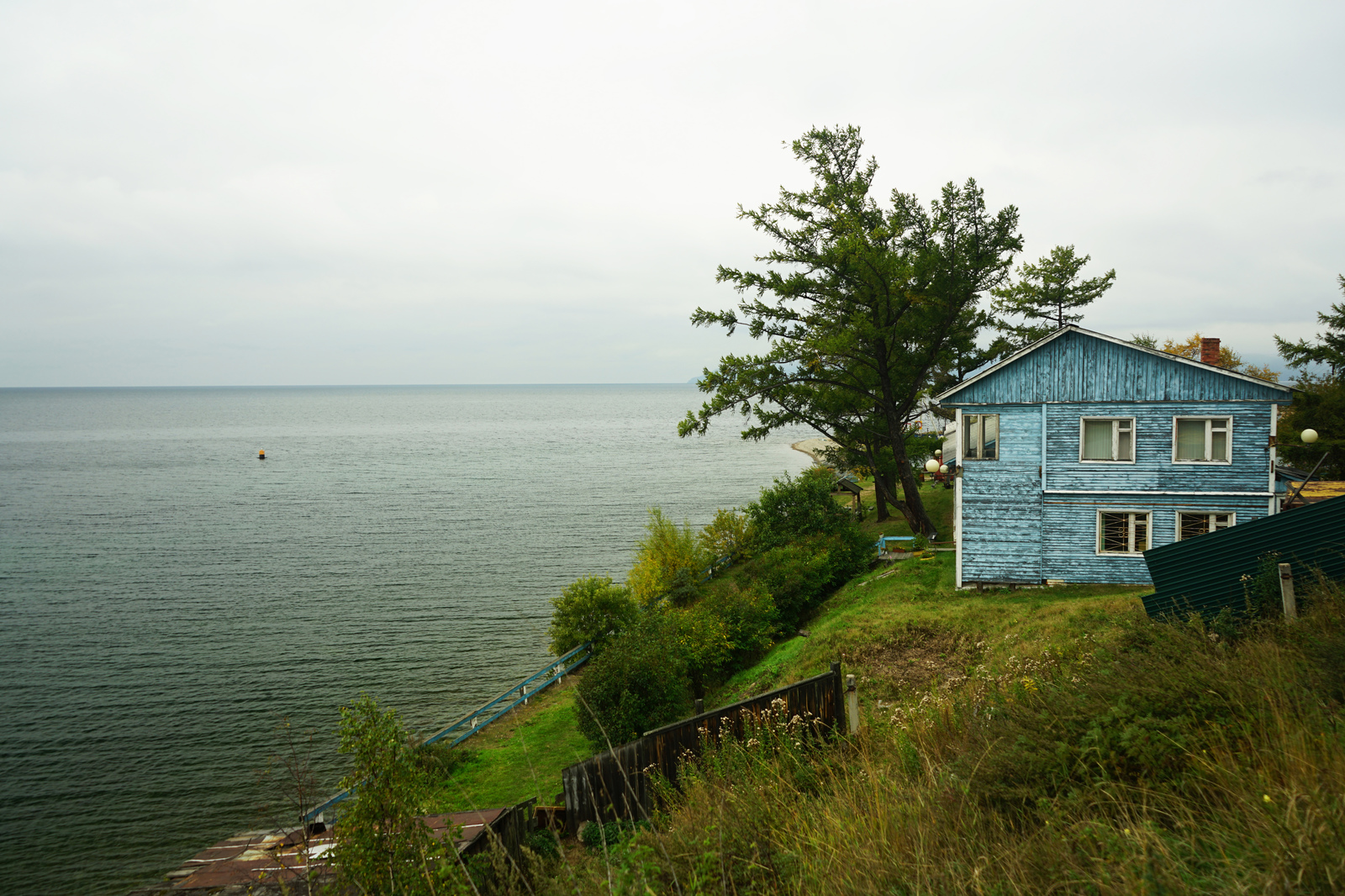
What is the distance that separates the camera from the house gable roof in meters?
19.8

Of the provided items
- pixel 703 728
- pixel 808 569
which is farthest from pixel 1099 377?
pixel 703 728

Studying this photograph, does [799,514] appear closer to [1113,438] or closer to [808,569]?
[808,569]

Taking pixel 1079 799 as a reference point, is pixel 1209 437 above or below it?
above

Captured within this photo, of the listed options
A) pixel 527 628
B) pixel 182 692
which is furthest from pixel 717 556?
pixel 182 692

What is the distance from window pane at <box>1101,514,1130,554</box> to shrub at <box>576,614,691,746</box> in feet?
44.3

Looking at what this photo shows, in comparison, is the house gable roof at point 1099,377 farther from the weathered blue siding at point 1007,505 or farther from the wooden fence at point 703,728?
the wooden fence at point 703,728

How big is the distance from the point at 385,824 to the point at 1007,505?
67.4 ft

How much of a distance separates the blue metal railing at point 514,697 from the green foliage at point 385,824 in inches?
597

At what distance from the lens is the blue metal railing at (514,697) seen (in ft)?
71.6

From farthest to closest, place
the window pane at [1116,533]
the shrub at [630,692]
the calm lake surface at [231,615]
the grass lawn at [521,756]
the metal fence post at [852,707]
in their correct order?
the window pane at [1116,533] < the calm lake surface at [231,615] < the grass lawn at [521,756] < the shrub at [630,692] < the metal fence post at [852,707]

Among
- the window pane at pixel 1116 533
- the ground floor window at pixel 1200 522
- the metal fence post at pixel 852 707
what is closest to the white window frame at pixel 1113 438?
the window pane at pixel 1116 533

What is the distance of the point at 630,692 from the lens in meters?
17.0

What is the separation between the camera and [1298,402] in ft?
97.3

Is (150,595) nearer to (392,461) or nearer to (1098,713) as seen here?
(1098,713)
